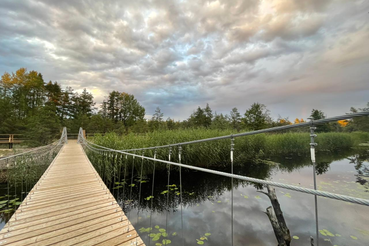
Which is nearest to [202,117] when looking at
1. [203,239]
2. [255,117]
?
[255,117]

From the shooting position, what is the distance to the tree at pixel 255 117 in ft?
59.0

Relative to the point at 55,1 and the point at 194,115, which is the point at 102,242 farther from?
the point at 194,115

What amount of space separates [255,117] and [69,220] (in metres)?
19.5

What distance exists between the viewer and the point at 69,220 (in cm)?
203

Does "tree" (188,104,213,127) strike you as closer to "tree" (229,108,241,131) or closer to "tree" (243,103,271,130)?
"tree" (229,108,241,131)

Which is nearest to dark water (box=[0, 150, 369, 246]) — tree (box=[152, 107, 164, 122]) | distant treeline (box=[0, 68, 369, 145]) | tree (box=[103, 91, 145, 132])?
distant treeline (box=[0, 68, 369, 145])

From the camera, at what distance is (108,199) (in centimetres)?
269

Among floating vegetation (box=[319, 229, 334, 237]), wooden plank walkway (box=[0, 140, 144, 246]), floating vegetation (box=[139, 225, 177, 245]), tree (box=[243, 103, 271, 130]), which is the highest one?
tree (box=[243, 103, 271, 130])

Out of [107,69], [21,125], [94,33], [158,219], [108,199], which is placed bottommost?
[158,219]

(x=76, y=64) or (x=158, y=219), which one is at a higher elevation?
(x=76, y=64)

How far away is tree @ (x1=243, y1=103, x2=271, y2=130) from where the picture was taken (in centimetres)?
1797

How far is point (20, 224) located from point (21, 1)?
354 inches

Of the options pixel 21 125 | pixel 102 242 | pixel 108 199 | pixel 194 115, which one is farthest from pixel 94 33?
pixel 194 115

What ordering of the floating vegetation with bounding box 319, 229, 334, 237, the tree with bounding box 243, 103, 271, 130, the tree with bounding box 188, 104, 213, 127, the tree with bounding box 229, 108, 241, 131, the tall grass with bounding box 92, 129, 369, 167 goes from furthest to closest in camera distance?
the tree with bounding box 188, 104, 213, 127
the tree with bounding box 229, 108, 241, 131
the tree with bounding box 243, 103, 271, 130
the tall grass with bounding box 92, 129, 369, 167
the floating vegetation with bounding box 319, 229, 334, 237
